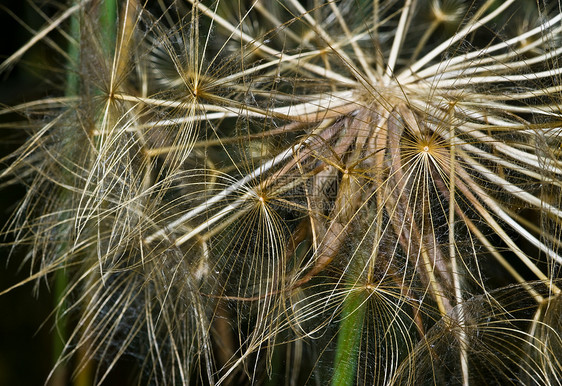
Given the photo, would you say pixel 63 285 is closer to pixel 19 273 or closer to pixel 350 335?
pixel 19 273

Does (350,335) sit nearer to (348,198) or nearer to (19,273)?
(348,198)

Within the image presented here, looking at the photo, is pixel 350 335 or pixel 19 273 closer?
pixel 350 335

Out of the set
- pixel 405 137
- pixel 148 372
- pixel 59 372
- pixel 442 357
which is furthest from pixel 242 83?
pixel 59 372

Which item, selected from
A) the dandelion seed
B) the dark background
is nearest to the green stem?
the dandelion seed

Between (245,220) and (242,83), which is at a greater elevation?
(242,83)

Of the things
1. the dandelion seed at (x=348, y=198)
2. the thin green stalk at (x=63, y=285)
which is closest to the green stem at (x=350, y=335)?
the dandelion seed at (x=348, y=198)

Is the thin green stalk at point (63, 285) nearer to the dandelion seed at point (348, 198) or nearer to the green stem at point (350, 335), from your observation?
the dandelion seed at point (348, 198)

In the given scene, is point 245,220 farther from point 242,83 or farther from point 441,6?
point 441,6

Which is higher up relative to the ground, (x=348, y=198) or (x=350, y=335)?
(x=348, y=198)

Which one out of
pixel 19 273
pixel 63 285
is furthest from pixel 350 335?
pixel 19 273
